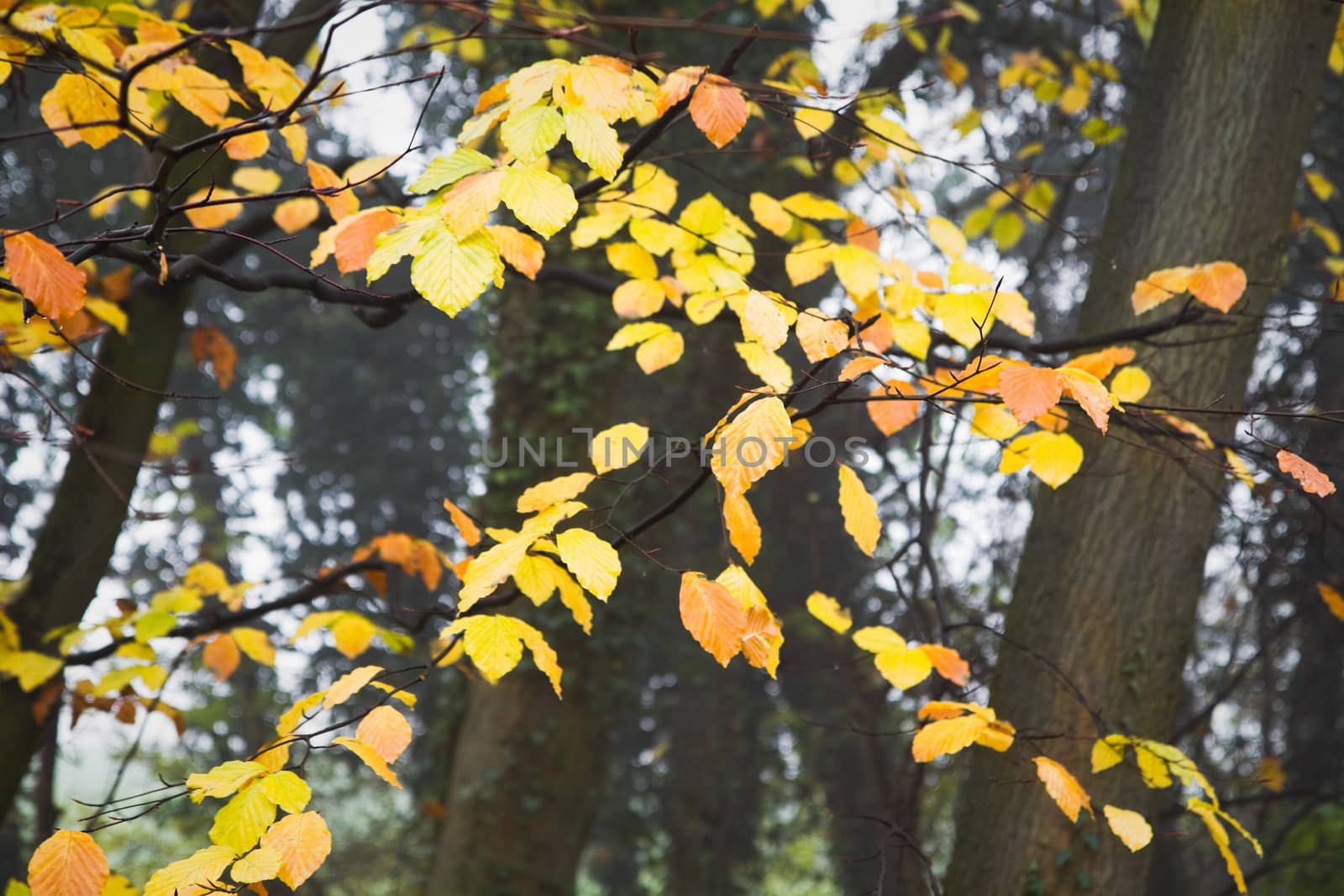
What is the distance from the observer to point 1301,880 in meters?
4.20

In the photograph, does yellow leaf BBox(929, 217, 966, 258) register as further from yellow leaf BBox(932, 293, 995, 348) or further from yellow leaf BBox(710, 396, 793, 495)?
yellow leaf BBox(710, 396, 793, 495)

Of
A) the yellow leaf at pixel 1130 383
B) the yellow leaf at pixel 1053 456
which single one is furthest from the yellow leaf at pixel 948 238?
the yellow leaf at pixel 1053 456

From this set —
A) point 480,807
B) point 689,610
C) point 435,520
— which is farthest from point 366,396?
point 689,610

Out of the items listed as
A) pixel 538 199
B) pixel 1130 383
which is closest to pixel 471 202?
pixel 538 199

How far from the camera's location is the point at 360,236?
1.46 metres

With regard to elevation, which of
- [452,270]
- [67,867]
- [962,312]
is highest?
[962,312]

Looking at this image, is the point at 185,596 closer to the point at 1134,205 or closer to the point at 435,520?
the point at 1134,205

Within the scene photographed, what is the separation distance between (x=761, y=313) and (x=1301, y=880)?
450 cm

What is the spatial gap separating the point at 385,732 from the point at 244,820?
0.70 ft

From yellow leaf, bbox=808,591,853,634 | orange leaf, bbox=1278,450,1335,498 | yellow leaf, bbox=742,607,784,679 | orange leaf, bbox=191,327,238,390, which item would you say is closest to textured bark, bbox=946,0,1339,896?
yellow leaf, bbox=808,591,853,634

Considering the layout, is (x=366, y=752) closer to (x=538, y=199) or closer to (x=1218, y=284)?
(x=538, y=199)

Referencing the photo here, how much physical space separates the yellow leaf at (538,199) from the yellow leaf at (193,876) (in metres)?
0.92

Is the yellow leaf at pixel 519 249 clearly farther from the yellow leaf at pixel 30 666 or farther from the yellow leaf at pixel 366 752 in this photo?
the yellow leaf at pixel 30 666

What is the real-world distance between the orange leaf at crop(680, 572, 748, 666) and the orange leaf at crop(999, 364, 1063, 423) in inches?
18.7
